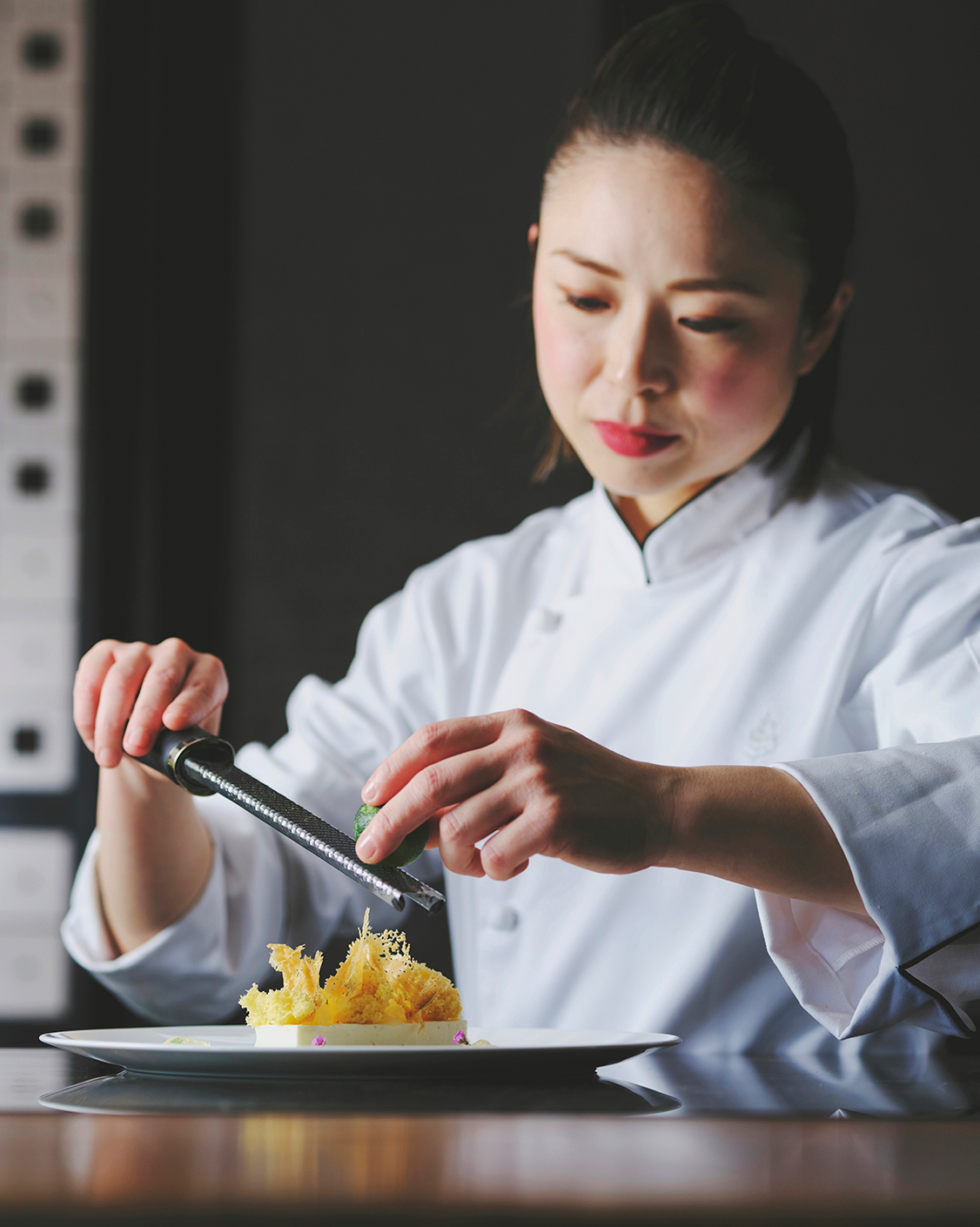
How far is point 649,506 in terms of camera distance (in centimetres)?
131

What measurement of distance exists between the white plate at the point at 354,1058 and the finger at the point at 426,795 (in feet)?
0.46

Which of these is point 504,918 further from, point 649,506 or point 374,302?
point 374,302

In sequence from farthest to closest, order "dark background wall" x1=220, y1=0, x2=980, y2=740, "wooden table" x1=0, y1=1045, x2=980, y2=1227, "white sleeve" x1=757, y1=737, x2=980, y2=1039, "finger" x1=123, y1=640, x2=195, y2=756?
"dark background wall" x1=220, y1=0, x2=980, y2=740 → "finger" x1=123, y1=640, x2=195, y2=756 → "white sleeve" x1=757, y1=737, x2=980, y2=1039 → "wooden table" x1=0, y1=1045, x2=980, y2=1227

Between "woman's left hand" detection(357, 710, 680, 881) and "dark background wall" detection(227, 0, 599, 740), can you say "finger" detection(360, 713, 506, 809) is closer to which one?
"woman's left hand" detection(357, 710, 680, 881)

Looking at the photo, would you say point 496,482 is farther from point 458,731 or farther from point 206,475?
point 458,731

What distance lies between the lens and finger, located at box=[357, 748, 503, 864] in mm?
716

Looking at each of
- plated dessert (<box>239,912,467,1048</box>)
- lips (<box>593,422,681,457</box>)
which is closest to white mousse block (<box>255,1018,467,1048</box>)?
plated dessert (<box>239,912,467,1048</box>)

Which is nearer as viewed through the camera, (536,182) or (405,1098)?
(405,1098)

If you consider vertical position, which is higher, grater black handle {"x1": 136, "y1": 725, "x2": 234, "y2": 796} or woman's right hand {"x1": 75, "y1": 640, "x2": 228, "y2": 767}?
woman's right hand {"x1": 75, "y1": 640, "x2": 228, "y2": 767}

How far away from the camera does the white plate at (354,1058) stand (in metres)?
0.58

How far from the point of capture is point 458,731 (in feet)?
2.41

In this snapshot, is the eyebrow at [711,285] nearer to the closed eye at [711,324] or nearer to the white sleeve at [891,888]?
the closed eye at [711,324]

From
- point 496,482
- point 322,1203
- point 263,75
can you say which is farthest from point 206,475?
point 322,1203

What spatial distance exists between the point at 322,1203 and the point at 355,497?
1.74 m
